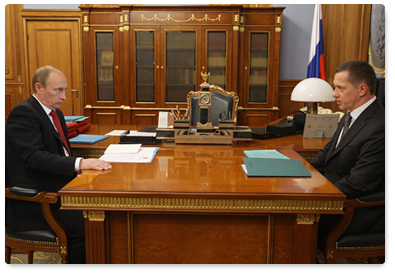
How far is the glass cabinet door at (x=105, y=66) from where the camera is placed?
15.8ft

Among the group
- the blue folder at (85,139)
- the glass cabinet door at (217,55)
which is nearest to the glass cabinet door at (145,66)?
the glass cabinet door at (217,55)

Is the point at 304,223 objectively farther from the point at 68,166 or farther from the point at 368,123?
the point at 68,166

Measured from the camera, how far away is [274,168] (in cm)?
Answer: 166

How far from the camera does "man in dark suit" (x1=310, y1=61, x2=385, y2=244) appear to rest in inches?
63.1

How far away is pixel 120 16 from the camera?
4.73 metres

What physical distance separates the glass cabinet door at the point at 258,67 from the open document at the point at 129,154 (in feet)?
9.71

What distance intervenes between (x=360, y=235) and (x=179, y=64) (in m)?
3.63

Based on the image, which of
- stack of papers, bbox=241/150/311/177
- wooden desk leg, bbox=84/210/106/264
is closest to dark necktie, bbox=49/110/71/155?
wooden desk leg, bbox=84/210/106/264

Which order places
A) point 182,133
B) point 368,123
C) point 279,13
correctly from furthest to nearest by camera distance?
point 279,13 → point 182,133 → point 368,123

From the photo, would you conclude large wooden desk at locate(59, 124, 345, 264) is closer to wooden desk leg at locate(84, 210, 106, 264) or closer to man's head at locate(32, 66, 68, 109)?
wooden desk leg at locate(84, 210, 106, 264)

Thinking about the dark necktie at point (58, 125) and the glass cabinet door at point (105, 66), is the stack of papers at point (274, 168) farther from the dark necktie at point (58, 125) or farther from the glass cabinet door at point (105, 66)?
the glass cabinet door at point (105, 66)

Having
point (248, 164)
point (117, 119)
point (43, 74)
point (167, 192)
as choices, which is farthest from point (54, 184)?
point (117, 119)

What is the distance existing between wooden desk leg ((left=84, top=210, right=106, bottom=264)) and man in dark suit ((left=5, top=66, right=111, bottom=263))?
23cm

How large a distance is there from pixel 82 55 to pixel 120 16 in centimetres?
92
